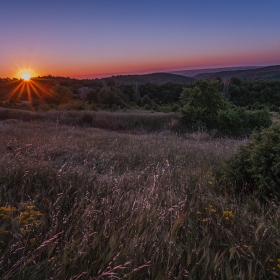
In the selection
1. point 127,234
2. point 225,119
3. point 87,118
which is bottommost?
point 225,119

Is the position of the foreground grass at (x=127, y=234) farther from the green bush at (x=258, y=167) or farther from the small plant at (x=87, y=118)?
the small plant at (x=87, y=118)

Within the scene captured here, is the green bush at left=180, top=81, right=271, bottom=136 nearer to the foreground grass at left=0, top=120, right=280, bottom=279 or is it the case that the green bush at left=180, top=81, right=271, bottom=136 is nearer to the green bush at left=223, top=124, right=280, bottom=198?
Result: the green bush at left=223, top=124, right=280, bottom=198

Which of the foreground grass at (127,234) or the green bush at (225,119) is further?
the green bush at (225,119)

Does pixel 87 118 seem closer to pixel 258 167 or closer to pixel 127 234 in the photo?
pixel 258 167

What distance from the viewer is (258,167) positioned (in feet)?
13.4

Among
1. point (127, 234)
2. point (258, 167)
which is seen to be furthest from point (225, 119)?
point (127, 234)

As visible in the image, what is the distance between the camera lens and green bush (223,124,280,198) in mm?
3920

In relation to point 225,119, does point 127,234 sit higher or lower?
higher

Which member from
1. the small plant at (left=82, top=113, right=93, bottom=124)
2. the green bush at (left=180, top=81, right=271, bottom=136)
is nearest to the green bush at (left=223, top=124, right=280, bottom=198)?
the green bush at (left=180, top=81, right=271, bottom=136)

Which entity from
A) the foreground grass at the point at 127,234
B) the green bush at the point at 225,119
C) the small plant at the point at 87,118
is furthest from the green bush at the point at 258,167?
the small plant at the point at 87,118

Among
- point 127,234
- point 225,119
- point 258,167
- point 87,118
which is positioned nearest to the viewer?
point 127,234

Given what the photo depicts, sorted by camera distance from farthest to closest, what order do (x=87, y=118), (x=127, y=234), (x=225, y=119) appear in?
(x=225, y=119) → (x=87, y=118) → (x=127, y=234)

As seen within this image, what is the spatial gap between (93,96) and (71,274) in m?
34.2

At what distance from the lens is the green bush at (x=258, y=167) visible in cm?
392
